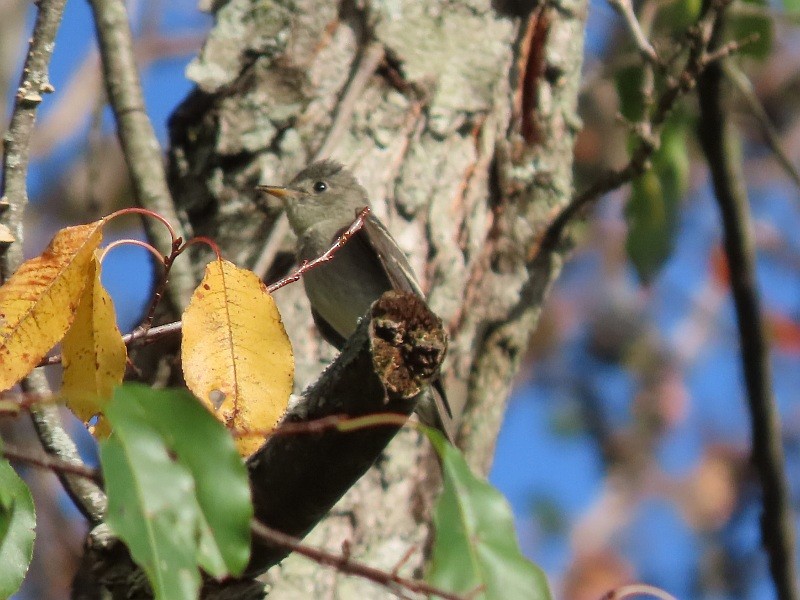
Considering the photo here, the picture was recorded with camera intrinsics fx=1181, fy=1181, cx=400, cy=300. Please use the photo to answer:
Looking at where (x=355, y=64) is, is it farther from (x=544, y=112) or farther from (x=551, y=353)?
(x=551, y=353)

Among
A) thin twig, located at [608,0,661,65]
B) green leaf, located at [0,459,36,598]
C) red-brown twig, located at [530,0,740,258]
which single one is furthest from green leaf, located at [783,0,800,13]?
green leaf, located at [0,459,36,598]

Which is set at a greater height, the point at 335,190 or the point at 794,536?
the point at 335,190

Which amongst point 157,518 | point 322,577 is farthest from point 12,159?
point 322,577

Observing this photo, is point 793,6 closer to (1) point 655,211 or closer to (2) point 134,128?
(1) point 655,211

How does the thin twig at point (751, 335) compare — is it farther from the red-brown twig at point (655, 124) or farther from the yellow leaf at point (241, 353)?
the yellow leaf at point (241, 353)

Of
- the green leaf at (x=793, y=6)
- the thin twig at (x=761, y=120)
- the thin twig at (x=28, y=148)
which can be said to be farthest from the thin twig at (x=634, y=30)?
the thin twig at (x=28, y=148)

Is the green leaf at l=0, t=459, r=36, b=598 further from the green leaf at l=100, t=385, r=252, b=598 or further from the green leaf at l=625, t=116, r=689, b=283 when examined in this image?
the green leaf at l=625, t=116, r=689, b=283
